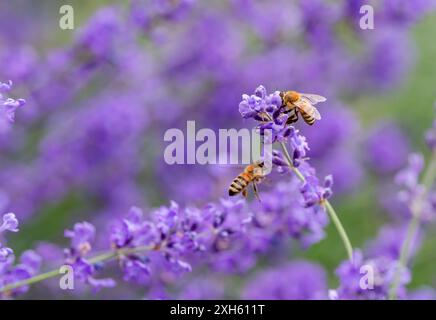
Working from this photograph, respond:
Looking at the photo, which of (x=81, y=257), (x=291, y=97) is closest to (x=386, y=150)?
(x=291, y=97)

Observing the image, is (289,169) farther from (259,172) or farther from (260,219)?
(260,219)

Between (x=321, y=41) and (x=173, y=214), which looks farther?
(x=321, y=41)

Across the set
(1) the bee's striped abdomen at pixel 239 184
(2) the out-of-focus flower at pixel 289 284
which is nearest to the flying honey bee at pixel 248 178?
(1) the bee's striped abdomen at pixel 239 184

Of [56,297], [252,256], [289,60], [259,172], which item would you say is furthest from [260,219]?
[289,60]

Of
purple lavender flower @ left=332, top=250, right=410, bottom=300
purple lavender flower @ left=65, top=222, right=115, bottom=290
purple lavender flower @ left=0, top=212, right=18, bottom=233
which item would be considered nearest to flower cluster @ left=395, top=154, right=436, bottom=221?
purple lavender flower @ left=332, top=250, right=410, bottom=300

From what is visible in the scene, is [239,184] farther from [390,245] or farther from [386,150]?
[386,150]
